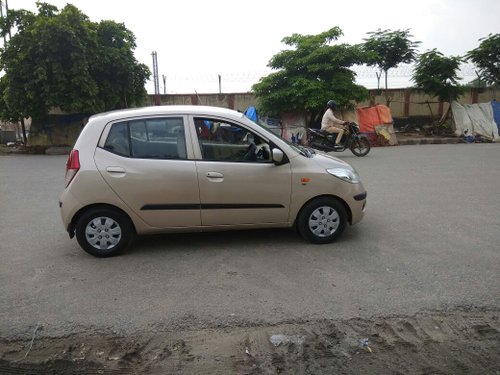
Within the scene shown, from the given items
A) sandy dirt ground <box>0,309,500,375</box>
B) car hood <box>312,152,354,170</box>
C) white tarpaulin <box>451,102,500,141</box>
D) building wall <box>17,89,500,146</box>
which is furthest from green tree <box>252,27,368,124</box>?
sandy dirt ground <box>0,309,500,375</box>

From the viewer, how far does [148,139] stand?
475cm

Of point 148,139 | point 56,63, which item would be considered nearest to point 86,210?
point 148,139

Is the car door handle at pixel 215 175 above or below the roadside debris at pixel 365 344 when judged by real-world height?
above

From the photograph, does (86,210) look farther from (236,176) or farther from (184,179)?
(236,176)

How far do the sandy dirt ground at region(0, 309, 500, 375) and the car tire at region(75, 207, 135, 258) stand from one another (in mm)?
1531

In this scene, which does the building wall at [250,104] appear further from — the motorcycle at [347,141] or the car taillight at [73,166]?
the car taillight at [73,166]

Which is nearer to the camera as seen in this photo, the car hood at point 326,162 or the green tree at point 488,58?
the car hood at point 326,162

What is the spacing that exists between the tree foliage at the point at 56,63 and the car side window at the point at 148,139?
1124 centimetres

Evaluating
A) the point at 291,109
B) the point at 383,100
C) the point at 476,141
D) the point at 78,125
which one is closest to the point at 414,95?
the point at 383,100

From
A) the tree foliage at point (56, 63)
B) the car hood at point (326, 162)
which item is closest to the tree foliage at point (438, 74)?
the tree foliage at point (56, 63)

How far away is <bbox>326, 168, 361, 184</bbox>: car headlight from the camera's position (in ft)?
16.4

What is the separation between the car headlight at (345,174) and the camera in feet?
16.4

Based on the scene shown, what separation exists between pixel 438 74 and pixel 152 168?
16906 millimetres

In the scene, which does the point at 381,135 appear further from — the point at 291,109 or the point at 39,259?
→ the point at 39,259
